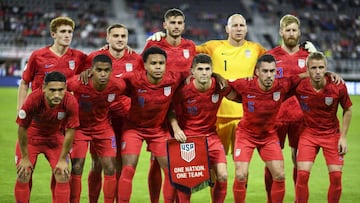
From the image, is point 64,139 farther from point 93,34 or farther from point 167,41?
point 93,34

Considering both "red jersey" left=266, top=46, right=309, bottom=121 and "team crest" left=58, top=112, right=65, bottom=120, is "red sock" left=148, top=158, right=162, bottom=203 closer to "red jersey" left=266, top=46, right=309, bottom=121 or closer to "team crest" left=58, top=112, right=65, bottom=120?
"team crest" left=58, top=112, right=65, bottom=120

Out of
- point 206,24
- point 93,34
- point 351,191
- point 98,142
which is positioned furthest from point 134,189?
point 206,24

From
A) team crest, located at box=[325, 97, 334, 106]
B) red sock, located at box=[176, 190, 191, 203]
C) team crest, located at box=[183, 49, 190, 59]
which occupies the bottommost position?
red sock, located at box=[176, 190, 191, 203]

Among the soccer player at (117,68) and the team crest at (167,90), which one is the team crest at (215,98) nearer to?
the team crest at (167,90)

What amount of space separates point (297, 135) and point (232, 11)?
998 inches

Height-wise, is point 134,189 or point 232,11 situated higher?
point 232,11

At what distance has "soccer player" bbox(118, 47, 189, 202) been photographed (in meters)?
6.59

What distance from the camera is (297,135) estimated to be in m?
7.32

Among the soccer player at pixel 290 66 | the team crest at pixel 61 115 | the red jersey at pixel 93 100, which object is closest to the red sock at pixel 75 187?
the red jersey at pixel 93 100

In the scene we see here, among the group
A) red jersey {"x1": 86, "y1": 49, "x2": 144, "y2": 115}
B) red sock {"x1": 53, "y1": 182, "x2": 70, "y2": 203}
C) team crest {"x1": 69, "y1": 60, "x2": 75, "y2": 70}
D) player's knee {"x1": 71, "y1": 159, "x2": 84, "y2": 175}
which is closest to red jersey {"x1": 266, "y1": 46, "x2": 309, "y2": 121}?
red jersey {"x1": 86, "y1": 49, "x2": 144, "y2": 115}

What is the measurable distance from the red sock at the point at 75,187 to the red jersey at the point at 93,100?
51cm

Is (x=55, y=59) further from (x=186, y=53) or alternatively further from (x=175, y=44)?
(x=186, y=53)

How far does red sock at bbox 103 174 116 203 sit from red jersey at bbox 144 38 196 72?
1581mm

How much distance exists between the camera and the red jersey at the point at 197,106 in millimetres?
6730
